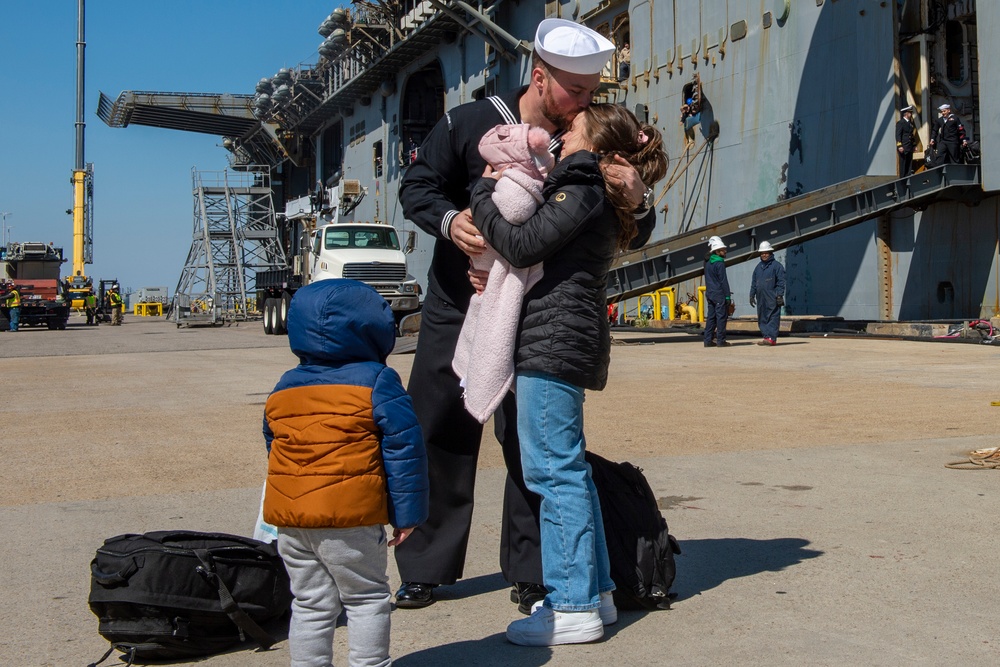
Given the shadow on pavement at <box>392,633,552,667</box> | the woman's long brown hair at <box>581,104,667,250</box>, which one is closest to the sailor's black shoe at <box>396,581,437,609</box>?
the shadow on pavement at <box>392,633,552,667</box>

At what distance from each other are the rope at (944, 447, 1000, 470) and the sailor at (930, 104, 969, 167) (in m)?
14.2

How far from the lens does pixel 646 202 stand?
3.32 meters

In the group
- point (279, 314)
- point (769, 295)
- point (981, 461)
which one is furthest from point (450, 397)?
point (279, 314)

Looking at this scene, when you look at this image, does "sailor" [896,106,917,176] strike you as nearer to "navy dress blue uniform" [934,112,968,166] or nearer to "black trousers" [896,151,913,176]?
"black trousers" [896,151,913,176]

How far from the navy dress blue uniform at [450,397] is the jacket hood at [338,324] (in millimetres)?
838

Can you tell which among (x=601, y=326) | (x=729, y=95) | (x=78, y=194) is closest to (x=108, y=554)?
(x=601, y=326)

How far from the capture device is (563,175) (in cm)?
307

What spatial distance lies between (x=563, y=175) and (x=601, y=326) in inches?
19.0

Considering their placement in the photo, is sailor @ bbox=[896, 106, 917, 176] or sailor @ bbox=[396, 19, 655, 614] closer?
sailor @ bbox=[396, 19, 655, 614]

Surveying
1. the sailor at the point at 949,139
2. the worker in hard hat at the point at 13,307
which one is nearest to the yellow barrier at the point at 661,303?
the sailor at the point at 949,139

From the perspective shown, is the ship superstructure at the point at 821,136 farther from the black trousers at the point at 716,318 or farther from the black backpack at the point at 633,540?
the black backpack at the point at 633,540

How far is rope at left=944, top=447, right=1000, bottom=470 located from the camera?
18.4 ft

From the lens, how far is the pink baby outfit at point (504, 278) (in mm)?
3084

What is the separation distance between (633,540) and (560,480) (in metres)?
0.50
